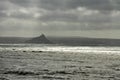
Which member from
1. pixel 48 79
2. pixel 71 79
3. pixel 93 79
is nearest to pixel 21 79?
pixel 48 79

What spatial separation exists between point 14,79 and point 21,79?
1268mm

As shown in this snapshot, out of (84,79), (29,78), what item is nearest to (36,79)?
(29,78)

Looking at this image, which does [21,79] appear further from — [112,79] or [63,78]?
[112,79]

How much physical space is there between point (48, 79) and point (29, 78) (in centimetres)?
369

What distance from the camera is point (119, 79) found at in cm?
5581

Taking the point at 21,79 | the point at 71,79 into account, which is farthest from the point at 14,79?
the point at 71,79

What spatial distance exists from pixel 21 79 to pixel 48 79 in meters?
4.99

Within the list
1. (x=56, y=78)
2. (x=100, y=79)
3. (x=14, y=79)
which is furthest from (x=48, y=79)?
(x=100, y=79)

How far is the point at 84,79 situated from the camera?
183ft

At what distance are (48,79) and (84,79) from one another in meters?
6.98

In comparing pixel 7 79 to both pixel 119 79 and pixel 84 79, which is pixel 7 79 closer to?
pixel 84 79

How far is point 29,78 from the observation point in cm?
5519

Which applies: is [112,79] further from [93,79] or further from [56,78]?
[56,78]

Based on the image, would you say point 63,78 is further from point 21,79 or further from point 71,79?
point 21,79
